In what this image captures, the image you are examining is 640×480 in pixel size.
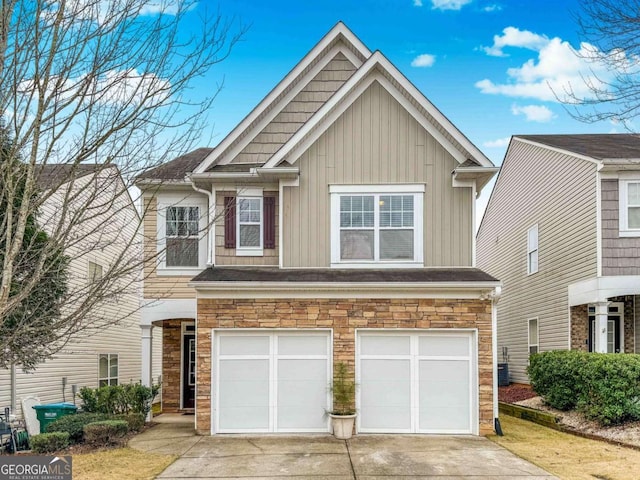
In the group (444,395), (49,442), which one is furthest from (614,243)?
(49,442)

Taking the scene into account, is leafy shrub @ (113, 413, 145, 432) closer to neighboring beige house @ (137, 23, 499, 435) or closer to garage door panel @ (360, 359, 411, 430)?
neighboring beige house @ (137, 23, 499, 435)

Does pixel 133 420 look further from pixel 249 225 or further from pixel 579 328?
pixel 579 328

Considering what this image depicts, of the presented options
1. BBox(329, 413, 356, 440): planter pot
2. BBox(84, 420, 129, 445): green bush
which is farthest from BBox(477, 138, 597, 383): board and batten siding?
BBox(84, 420, 129, 445): green bush

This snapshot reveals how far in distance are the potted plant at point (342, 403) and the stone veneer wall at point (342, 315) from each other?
0.32 metres

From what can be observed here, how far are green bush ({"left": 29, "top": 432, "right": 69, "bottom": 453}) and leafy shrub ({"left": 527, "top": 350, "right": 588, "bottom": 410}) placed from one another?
10.1 metres

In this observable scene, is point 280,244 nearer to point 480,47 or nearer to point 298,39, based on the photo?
point 298,39

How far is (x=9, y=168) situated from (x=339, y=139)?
8.16 metres

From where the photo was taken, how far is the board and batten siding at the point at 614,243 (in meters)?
14.2

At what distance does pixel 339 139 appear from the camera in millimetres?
13125

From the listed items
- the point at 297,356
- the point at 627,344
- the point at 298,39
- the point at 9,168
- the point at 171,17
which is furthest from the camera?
the point at 627,344

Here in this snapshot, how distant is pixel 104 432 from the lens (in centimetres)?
1092

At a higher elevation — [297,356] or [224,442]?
[297,356]

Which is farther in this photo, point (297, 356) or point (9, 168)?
point (297, 356)

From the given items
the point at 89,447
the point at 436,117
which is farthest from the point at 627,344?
the point at 89,447
